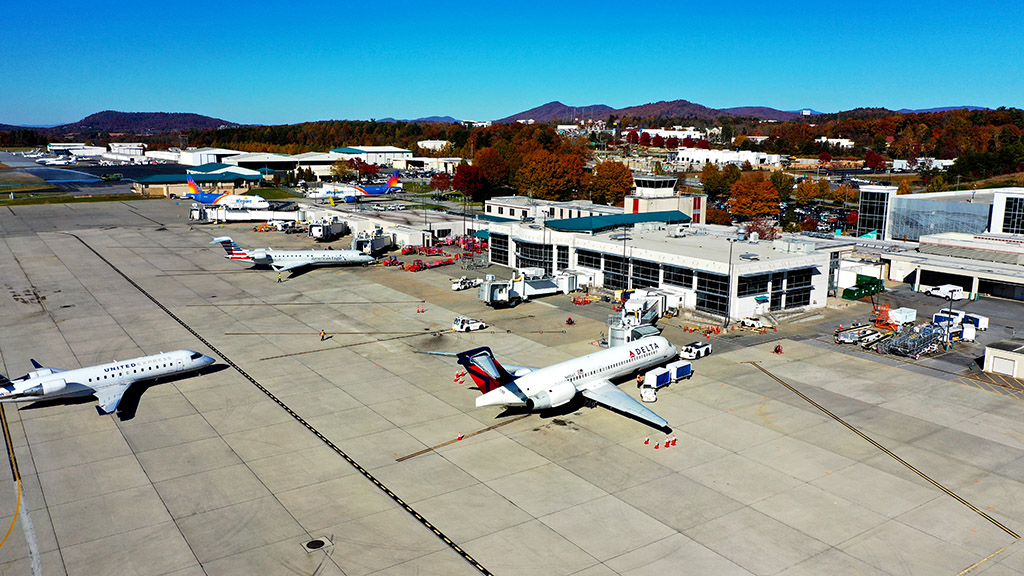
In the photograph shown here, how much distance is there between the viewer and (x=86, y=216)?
169875 millimetres

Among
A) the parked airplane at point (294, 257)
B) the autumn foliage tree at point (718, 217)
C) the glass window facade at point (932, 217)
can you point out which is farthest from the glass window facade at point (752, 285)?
the autumn foliage tree at point (718, 217)

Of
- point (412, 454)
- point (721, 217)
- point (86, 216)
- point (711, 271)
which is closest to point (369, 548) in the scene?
point (412, 454)

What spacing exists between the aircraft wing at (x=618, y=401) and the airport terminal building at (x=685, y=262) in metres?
30.7

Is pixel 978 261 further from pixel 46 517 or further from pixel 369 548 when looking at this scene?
pixel 46 517

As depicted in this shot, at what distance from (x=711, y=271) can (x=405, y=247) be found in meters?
62.7

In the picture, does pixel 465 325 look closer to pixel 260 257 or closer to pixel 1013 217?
pixel 260 257

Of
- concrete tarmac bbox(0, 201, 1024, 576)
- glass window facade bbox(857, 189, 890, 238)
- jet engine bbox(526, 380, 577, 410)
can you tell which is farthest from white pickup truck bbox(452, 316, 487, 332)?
glass window facade bbox(857, 189, 890, 238)

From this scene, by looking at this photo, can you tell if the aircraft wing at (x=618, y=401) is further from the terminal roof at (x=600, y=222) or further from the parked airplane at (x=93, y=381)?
the terminal roof at (x=600, y=222)

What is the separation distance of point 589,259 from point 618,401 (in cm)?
4733

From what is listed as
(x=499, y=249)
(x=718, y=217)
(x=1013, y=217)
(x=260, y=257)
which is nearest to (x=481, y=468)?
(x=260, y=257)

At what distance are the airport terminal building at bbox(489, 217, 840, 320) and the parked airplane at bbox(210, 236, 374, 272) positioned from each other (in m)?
22.9

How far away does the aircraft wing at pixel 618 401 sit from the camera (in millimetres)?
46688

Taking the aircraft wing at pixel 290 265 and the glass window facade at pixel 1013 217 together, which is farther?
the glass window facade at pixel 1013 217

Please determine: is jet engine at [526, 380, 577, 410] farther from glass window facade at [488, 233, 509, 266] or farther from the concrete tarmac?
glass window facade at [488, 233, 509, 266]
